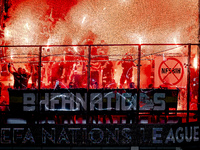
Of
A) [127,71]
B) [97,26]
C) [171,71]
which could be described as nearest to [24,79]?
[97,26]

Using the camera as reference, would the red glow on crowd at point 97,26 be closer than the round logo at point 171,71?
No

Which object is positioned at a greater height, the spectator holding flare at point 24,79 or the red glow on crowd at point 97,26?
the red glow on crowd at point 97,26

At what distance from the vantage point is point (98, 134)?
4.21 metres

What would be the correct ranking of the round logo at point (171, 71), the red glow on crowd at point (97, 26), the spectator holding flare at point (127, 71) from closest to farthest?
the round logo at point (171, 71) < the red glow on crowd at point (97, 26) < the spectator holding flare at point (127, 71)

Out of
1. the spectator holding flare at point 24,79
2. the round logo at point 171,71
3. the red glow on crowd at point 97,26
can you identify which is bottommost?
the spectator holding flare at point 24,79

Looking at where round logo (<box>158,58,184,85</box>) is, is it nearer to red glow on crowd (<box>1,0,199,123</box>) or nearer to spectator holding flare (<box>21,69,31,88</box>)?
red glow on crowd (<box>1,0,199,123</box>)

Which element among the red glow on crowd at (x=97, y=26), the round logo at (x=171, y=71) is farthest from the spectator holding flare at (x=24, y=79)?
the round logo at (x=171, y=71)

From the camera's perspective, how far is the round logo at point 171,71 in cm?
529

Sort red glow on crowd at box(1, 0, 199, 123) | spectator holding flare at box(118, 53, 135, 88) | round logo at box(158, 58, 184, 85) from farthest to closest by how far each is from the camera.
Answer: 1. spectator holding flare at box(118, 53, 135, 88)
2. red glow on crowd at box(1, 0, 199, 123)
3. round logo at box(158, 58, 184, 85)

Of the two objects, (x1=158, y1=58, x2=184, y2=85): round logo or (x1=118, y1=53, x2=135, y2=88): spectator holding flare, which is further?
(x1=118, y1=53, x2=135, y2=88): spectator holding flare

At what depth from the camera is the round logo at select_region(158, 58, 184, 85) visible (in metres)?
5.29

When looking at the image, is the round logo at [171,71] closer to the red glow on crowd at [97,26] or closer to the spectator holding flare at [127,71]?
the red glow on crowd at [97,26]


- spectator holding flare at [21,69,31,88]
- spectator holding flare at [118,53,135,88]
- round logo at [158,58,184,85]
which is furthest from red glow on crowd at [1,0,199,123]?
round logo at [158,58,184,85]

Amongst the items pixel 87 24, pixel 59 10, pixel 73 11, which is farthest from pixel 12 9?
pixel 87 24
